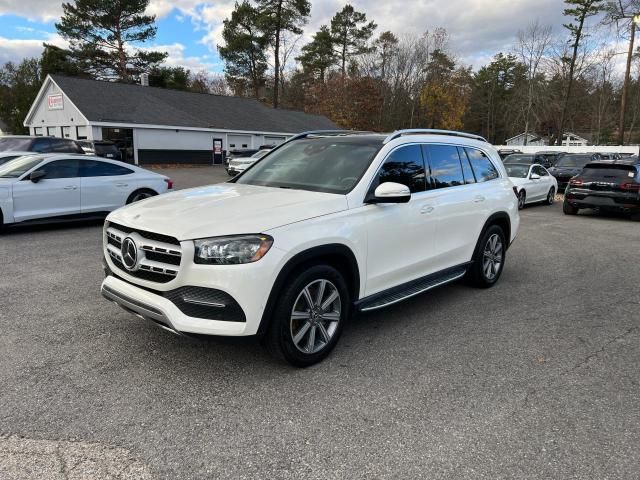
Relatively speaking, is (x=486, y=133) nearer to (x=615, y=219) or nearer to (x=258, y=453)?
(x=615, y=219)

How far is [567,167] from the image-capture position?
2092cm

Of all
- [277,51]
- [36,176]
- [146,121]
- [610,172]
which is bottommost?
[36,176]

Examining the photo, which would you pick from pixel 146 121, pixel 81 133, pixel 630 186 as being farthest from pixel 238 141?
pixel 630 186

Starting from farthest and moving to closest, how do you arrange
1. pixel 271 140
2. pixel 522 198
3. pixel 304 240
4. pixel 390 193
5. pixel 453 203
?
pixel 271 140 → pixel 522 198 → pixel 453 203 → pixel 390 193 → pixel 304 240

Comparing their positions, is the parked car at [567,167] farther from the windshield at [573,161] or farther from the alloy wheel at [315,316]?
the alloy wheel at [315,316]

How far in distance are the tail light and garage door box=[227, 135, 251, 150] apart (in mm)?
30197

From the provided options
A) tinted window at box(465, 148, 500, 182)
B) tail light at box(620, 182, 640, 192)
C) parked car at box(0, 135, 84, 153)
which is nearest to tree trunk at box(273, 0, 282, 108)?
parked car at box(0, 135, 84, 153)

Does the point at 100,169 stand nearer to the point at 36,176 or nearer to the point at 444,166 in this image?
the point at 36,176

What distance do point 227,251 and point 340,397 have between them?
1.28 m

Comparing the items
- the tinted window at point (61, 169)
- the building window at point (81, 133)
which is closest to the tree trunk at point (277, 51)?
the building window at point (81, 133)

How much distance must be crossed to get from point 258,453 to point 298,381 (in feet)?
2.79

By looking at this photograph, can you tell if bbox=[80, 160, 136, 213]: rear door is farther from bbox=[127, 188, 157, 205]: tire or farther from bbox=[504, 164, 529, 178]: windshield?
bbox=[504, 164, 529, 178]: windshield

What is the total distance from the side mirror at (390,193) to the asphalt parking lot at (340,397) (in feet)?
4.20

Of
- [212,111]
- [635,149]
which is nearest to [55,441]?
[212,111]
